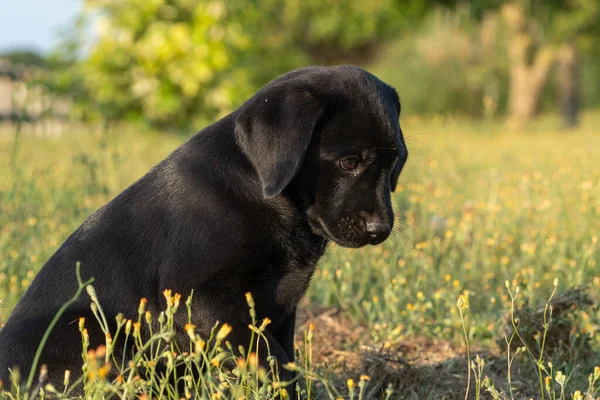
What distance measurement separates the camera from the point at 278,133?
261cm

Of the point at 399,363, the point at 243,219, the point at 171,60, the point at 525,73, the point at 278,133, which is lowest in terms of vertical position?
the point at 525,73

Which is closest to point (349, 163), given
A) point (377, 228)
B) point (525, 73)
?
point (377, 228)

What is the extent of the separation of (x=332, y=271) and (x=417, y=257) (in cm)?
80

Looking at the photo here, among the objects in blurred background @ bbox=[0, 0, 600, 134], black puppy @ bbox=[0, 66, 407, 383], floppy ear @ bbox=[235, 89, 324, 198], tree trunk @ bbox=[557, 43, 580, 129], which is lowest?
tree trunk @ bbox=[557, 43, 580, 129]

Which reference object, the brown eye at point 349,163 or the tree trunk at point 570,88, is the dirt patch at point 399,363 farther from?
the tree trunk at point 570,88

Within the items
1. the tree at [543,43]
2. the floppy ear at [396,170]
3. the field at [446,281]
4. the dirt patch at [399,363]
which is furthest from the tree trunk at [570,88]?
the floppy ear at [396,170]

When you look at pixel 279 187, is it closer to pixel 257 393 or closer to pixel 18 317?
pixel 257 393

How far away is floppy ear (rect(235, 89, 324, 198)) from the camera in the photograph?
259 centimetres

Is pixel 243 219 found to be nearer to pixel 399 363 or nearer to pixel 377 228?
pixel 377 228

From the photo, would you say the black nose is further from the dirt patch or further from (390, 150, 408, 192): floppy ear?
the dirt patch

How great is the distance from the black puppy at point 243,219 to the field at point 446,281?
530mm

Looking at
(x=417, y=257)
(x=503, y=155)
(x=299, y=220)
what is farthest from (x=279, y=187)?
(x=503, y=155)

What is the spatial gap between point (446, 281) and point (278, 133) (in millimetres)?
2415

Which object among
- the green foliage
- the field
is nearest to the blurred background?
the green foliage
